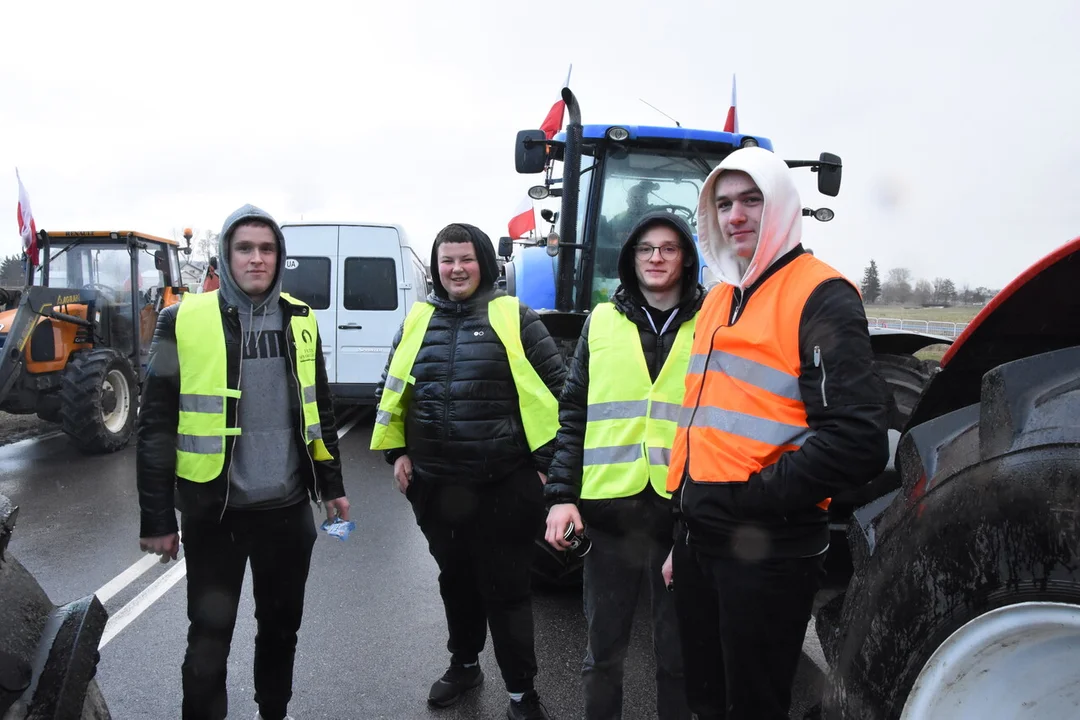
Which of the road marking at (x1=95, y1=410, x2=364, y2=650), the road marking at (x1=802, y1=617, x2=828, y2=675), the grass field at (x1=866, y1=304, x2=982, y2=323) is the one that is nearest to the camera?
the road marking at (x1=802, y1=617, x2=828, y2=675)

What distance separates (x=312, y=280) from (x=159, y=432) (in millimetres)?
6946

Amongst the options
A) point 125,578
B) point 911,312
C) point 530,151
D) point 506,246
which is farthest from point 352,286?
point 911,312

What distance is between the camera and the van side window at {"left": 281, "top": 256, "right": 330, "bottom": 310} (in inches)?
356

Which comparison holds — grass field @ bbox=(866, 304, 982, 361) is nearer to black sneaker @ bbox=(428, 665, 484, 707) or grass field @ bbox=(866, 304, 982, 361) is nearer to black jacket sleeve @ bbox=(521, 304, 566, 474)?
black jacket sleeve @ bbox=(521, 304, 566, 474)

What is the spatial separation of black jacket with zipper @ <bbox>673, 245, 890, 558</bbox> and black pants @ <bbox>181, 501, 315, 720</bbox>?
1511mm

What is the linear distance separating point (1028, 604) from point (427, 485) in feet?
6.64

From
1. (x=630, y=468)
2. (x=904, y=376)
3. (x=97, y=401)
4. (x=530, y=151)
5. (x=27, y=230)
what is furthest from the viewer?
(x=27, y=230)

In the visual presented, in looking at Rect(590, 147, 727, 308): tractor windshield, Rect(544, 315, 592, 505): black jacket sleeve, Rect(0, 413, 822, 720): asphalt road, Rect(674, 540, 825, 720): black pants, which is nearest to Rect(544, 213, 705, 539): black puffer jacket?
Rect(544, 315, 592, 505): black jacket sleeve

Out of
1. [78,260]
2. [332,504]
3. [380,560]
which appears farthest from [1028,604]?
[78,260]

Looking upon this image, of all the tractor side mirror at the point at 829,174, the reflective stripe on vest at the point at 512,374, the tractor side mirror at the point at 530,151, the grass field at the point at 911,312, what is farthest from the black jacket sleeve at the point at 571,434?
the tractor side mirror at the point at 829,174

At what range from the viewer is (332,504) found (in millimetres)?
2736

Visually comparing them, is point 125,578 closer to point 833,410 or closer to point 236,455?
point 236,455

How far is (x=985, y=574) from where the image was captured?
48.0 inches

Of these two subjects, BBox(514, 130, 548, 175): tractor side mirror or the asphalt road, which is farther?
BBox(514, 130, 548, 175): tractor side mirror
